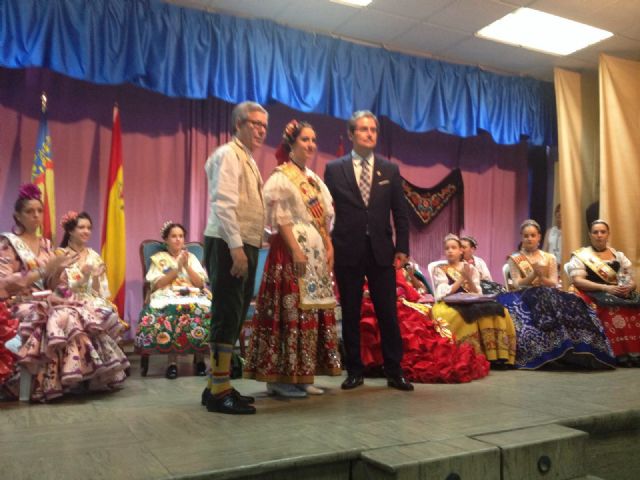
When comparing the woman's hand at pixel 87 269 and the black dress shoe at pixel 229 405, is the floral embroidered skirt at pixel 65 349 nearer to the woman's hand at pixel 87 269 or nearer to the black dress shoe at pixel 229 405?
the woman's hand at pixel 87 269

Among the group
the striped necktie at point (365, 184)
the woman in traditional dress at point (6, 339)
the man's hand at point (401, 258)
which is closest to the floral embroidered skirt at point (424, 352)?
the man's hand at point (401, 258)

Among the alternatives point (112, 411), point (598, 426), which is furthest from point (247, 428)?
point (598, 426)

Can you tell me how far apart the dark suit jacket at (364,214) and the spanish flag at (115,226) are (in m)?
2.04

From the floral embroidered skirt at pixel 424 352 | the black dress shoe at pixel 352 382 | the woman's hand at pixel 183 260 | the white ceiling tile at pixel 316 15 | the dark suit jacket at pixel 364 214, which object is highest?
the white ceiling tile at pixel 316 15

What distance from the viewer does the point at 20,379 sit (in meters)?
2.72

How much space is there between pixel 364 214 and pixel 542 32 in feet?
11.3

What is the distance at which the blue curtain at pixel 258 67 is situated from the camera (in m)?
4.09

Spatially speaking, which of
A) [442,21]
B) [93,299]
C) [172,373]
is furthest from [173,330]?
[442,21]

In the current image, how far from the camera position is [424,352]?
340cm

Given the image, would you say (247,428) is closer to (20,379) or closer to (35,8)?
(20,379)

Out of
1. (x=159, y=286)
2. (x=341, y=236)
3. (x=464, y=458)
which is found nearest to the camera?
(x=464, y=458)

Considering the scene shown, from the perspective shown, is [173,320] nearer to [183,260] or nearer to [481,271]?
[183,260]

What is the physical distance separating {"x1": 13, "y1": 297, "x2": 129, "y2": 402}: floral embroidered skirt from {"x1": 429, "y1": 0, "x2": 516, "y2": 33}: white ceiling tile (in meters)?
3.72

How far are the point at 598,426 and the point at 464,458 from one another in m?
0.94
